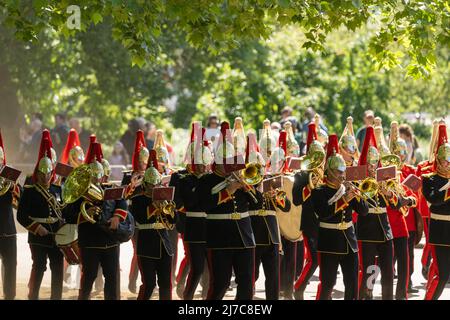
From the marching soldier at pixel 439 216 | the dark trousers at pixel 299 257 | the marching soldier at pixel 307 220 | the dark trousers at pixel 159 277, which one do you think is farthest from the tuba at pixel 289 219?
the dark trousers at pixel 159 277

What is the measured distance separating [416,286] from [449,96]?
68.4 ft

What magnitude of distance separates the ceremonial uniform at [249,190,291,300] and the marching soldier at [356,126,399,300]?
3.08 feet

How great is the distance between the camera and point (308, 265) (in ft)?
47.0

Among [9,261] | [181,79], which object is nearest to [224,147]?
[9,261]

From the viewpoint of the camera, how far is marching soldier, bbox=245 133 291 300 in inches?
509

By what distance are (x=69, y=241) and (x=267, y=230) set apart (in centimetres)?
189

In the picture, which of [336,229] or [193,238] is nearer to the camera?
[336,229]

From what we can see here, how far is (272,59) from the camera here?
28438 millimetres

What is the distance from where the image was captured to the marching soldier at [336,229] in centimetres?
1241

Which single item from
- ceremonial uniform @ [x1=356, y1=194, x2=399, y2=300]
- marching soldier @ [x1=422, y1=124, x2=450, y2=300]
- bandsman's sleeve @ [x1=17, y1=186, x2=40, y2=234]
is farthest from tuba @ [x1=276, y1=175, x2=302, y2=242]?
bandsman's sleeve @ [x1=17, y1=186, x2=40, y2=234]

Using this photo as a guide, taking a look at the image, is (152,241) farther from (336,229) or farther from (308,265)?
(308,265)

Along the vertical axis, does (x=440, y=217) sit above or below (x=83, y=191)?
below
